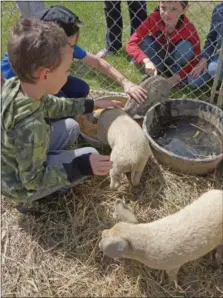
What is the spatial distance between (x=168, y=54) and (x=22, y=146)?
7.80ft

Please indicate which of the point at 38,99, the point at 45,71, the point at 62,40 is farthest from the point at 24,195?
the point at 62,40

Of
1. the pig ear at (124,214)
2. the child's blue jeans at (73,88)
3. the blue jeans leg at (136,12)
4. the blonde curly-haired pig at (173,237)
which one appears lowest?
the pig ear at (124,214)

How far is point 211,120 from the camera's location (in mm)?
3408

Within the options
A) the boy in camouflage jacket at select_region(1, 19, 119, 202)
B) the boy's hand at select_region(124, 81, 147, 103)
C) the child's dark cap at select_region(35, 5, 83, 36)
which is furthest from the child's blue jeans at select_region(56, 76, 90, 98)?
the boy in camouflage jacket at select_region(1, 19, 119, 202)

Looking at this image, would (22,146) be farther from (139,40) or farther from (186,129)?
(139,40)

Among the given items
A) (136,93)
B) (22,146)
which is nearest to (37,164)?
(22,146)

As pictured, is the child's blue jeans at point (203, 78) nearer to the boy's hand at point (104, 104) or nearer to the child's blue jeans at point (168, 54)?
the child's blue jeans at point (168, 54)

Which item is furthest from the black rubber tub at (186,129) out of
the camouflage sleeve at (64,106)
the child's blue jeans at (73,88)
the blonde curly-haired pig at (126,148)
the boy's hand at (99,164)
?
the boy's hand at (99,164)

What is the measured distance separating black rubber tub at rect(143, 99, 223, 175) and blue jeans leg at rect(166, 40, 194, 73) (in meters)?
0.91

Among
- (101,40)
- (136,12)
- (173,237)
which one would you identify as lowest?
(173,237)

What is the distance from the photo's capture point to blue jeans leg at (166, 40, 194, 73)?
4.16 meters

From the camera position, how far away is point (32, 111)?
232cm

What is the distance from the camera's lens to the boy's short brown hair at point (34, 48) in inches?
86.4

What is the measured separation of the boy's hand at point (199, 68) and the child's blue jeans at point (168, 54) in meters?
0.15
